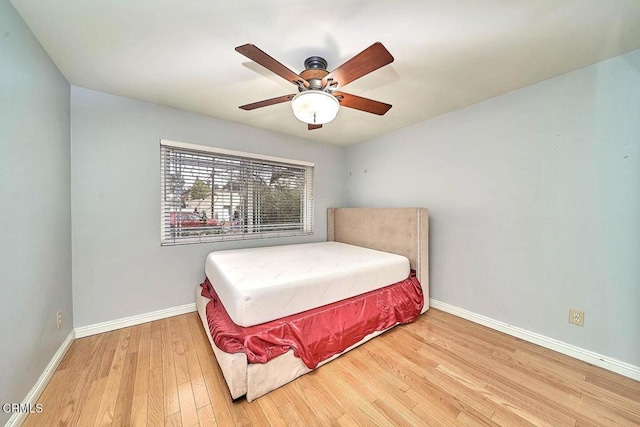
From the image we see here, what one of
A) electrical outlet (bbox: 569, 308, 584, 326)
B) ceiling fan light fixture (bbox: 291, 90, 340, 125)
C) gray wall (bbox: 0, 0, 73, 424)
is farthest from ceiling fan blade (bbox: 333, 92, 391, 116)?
electrical outlet (bbox: 569, 308, 584, 326)

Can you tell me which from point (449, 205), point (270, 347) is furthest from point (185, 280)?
point (449, 205)

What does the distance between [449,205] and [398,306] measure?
4.32 feet

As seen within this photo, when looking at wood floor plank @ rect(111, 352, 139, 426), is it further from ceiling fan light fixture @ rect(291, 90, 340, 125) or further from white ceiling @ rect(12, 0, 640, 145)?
white ceiling @ rect(12, 0, 640, 145)

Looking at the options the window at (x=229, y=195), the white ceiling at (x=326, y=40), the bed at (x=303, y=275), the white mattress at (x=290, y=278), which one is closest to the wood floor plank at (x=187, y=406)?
the bed at (x=303, y=275)

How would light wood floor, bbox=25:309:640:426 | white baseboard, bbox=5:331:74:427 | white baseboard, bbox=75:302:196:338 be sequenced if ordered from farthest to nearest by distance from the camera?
white baseboard, bbox=75:302:196:338 < light wood floor, bbox=25:309:640:426 < white baseboard, bbox=5:331:74:427

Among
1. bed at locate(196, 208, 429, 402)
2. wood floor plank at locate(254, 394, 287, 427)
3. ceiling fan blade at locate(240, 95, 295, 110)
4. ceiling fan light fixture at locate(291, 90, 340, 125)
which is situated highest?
ceiling fan blade at locate(240, 95, 295, 110)

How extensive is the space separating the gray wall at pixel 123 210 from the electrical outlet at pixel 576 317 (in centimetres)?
352

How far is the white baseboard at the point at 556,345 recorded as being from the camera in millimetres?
1634

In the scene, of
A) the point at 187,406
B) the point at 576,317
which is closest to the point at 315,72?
the point at 187,406

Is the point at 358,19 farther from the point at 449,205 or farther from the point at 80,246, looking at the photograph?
the point at 80,246

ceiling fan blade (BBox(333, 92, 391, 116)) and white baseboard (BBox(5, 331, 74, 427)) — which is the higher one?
ceiling fan blade (BBox(333, 92, 391, 116))

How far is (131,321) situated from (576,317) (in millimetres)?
4024

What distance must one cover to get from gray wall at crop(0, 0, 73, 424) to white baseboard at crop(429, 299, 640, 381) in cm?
345

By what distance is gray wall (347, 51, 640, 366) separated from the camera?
65.6 inches
